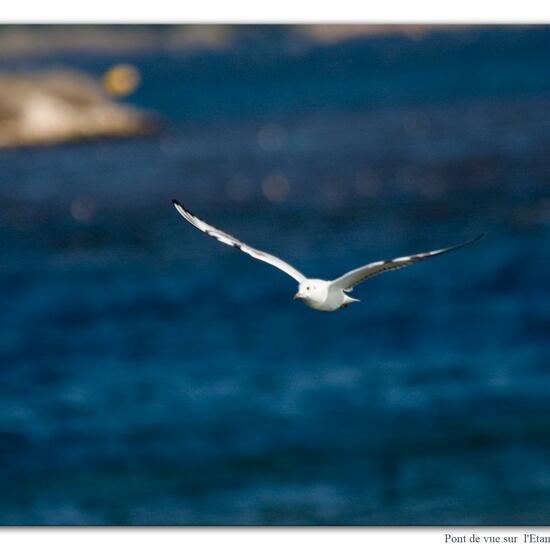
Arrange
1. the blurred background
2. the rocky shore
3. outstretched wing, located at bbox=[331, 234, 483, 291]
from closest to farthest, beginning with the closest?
outstretched wing, located at bbox=[331, 234, 483, 291] → the blurred background → the rocky shore

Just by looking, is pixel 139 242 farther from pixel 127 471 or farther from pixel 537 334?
pixel 537 334

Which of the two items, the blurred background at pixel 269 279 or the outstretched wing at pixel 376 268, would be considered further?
the blurred background at pixel 269 279

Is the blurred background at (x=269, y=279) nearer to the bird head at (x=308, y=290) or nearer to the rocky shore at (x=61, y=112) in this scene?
the rocky shore at (x=61, y=112)

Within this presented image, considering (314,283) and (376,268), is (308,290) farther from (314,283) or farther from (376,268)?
(376,268)

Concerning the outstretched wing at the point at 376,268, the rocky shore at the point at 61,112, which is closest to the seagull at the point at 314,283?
the outstretched wing at the point at 376,268

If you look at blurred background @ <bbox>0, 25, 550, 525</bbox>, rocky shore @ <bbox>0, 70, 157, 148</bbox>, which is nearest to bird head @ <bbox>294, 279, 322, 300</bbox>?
blurred background @ <bbox>0, 25, 550, 525</bbox>

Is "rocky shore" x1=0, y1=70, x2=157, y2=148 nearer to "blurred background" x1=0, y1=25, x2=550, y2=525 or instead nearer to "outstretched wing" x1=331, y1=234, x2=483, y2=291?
"blurred background" x1=0, y1=25, x2=550, y2=525

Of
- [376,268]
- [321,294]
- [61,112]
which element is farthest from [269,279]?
[376,268]
